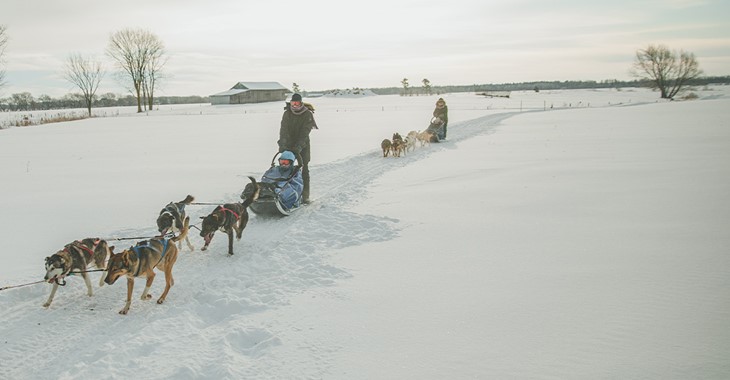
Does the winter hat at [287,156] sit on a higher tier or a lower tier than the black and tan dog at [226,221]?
higher

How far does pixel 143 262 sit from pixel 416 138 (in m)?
13.2

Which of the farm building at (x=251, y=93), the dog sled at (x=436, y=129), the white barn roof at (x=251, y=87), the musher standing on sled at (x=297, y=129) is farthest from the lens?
the white barn roof at (x=251, y=87)

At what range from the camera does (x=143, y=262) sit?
385 centimetres

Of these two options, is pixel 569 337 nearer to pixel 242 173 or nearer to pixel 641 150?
pixel 242 173

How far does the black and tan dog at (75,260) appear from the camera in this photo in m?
3.83

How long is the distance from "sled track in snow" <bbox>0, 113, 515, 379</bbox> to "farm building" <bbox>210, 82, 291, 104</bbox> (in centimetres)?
6457

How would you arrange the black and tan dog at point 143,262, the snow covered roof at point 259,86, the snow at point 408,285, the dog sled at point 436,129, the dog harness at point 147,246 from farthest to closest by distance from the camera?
the snow covered roof at point 259,86 < the dog sled at point 436,129 < the dog harness at point 147,246 < the black and tan dog at point 143,262 < the snow at point 408,285

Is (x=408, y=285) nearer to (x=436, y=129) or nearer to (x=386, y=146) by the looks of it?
(x=386, y=146)

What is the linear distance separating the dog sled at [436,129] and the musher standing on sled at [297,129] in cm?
1025

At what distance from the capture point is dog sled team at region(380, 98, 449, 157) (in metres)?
13.8

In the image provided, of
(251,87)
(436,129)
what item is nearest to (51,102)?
(251,87)

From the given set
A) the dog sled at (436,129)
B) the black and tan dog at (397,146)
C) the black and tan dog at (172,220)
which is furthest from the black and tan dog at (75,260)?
the dog sled at (436,129)

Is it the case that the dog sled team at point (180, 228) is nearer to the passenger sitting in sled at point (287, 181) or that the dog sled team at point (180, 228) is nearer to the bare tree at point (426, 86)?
the passenger sitting in sled at point (287, 181)

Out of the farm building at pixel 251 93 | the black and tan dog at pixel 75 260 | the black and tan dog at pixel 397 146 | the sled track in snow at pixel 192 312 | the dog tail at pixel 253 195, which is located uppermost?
the farm building at pixel 251 93
